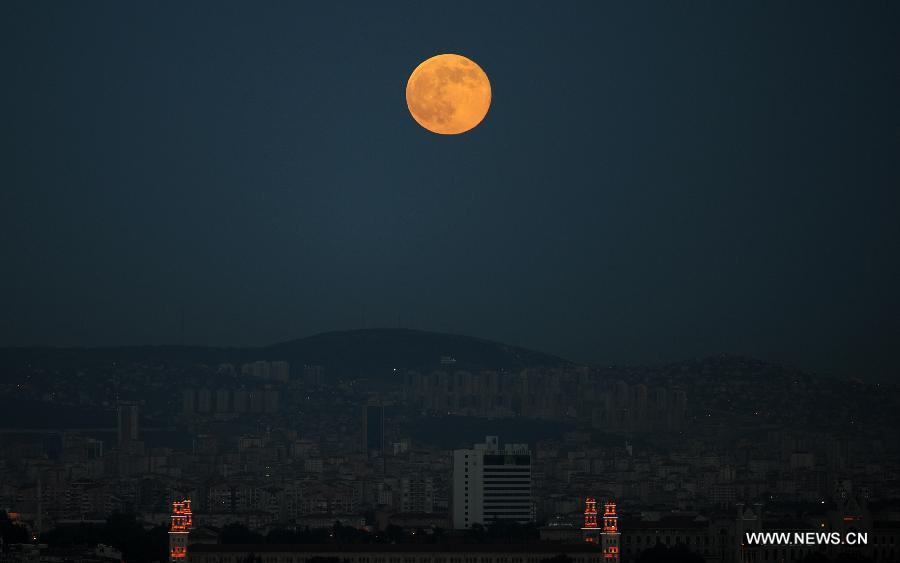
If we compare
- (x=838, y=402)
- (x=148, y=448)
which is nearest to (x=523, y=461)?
(x=838, y=402)

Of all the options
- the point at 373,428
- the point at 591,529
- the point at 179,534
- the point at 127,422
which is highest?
the point at 373,428

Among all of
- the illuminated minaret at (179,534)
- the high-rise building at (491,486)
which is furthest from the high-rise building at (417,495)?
the illuminated minaret at (179,534)

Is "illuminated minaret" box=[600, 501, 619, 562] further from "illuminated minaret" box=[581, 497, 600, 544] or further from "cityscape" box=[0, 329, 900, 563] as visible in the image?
"illuminated minaret" box=[581, 497, 600, 544]

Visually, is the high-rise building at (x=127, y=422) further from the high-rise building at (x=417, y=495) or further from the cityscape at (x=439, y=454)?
the high-rise building at (x=417, y=495)

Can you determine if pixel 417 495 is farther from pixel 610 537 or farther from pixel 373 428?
pixel 373 428

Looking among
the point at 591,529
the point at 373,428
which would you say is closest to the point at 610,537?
the point at 591,529

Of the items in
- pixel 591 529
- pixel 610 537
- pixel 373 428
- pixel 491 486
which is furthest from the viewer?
pixel 373 428

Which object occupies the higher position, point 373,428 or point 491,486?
point 373,428
